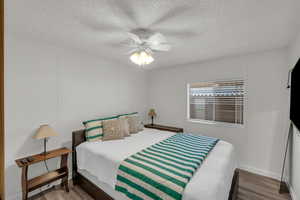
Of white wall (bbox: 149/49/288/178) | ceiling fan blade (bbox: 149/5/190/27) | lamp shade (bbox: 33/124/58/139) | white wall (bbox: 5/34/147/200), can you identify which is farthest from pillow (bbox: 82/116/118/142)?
white wall (bbox: 149/49/288/178)

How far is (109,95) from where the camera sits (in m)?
3.13

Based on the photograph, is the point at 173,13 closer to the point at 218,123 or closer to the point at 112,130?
the point at 112,130

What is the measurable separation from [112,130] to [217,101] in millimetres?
2514

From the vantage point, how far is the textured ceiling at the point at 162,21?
49.8 inches

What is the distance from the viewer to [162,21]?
1530mm

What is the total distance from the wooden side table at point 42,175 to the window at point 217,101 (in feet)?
9.69

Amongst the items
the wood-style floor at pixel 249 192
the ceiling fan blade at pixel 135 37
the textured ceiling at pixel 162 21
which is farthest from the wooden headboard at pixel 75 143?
the ceiling fan blade at pixel 135 37

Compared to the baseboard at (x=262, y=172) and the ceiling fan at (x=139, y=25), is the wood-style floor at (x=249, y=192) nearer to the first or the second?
the baseboard at (x=262, y=172)

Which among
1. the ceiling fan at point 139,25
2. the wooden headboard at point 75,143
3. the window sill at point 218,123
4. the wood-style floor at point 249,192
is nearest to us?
the ceiling fan at point 139,25

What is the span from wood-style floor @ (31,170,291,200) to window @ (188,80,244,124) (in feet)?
3.76

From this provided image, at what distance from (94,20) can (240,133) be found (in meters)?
3.29

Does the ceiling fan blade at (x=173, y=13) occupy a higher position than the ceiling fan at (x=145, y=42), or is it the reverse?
the ceiling fan blade at (x=173, y=13)

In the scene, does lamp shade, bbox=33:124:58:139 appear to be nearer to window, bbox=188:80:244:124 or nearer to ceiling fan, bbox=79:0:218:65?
ceiling fan, bbox=79:0:218:65

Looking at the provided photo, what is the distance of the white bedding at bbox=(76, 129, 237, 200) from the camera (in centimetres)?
117
